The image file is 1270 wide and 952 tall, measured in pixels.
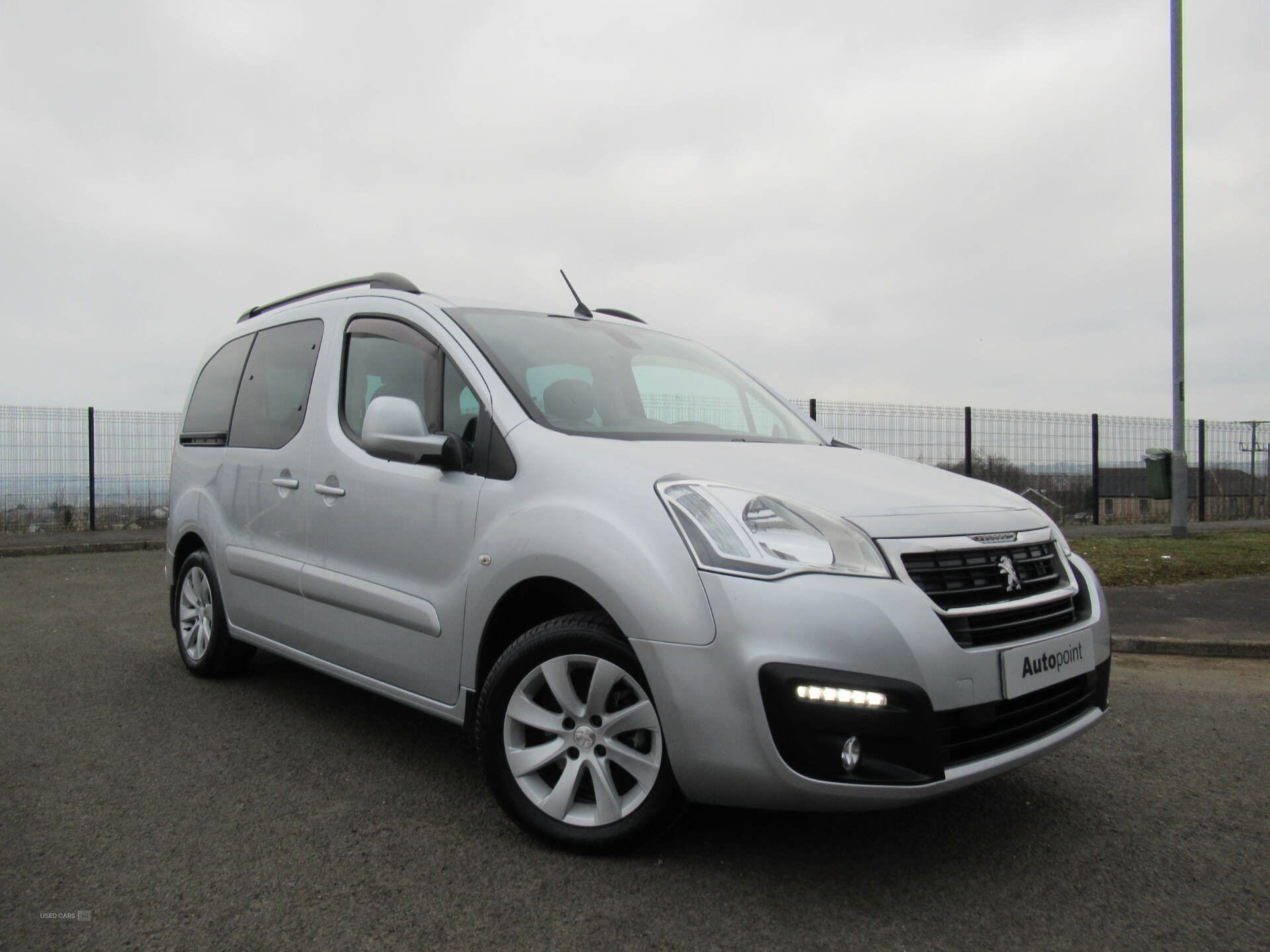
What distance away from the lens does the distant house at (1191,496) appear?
48.9 ft

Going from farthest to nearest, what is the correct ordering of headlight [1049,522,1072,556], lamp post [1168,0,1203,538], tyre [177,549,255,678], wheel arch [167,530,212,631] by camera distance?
lamp post [1168,0,1203,538] < wheel arch [167,530,212,631] < tyre [177,549,255,678] < headlight [1049,522,1072,556]

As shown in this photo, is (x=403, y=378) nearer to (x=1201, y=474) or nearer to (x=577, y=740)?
(x=577, y=740)

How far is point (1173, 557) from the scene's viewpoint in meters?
9.45

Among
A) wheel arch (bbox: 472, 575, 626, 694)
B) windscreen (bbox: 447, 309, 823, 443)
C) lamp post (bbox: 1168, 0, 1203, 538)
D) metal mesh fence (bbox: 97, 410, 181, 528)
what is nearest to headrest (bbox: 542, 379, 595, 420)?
windscreen (bbox: 447, 309, 823, 443)

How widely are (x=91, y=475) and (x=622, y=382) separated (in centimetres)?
1334

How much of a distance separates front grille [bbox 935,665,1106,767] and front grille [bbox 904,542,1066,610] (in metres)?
0.27

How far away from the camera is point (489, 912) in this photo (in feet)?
7.50

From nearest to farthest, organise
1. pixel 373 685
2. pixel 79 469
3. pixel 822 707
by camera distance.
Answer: pixel 822 707, pixel 373 685, pixel 79 469

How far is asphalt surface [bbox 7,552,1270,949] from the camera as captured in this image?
2207 millimetres

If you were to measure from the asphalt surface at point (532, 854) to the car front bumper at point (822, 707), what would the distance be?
0.32m

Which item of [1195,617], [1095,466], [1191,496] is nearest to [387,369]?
[1195,617]

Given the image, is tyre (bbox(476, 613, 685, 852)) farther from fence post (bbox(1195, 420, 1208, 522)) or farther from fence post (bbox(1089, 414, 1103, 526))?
fence post (bbox(1195, 420, 1208, 522))

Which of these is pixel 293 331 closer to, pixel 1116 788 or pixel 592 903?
pixel 592 903

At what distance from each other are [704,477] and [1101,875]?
1.55 meters
